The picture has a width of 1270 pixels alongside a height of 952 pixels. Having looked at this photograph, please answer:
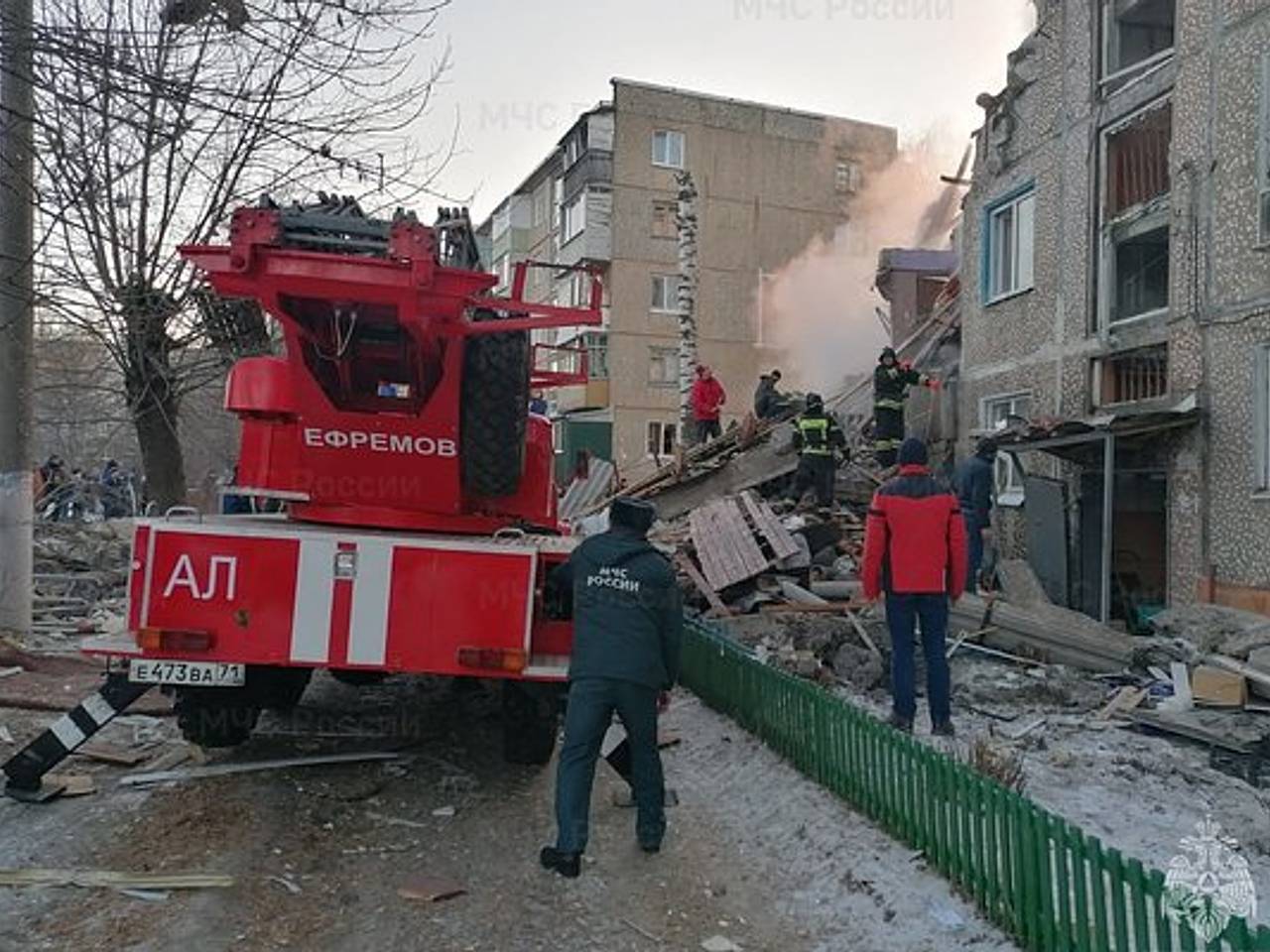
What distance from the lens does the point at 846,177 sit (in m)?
40.2

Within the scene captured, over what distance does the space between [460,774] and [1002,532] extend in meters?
9.84

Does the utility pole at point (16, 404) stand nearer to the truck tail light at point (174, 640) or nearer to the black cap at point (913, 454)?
the truck tail light at point (174, 640)

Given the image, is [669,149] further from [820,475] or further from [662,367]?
[820,475]

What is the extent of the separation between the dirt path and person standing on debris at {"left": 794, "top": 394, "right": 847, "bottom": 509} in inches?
297

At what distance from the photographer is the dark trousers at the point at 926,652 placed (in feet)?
22.2

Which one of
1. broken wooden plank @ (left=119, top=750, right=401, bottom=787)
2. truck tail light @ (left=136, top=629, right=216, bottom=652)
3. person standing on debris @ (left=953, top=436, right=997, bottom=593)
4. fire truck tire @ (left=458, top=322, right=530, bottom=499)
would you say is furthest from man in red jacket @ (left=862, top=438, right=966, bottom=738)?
person standing on debris @ (left=953, top=436, right=997, bottom=593)

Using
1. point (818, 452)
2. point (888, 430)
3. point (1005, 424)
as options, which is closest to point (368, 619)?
point (818, 452)

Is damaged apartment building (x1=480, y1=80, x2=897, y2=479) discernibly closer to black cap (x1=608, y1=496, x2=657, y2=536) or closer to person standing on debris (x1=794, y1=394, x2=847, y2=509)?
person standing on debris (x1=794, y1=394, x2=847, y2=509)

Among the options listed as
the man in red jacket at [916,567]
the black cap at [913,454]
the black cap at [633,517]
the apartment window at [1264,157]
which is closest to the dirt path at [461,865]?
the man in red jacket at [916,567]

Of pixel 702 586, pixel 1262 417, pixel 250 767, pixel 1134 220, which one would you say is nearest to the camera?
pixel 250 767

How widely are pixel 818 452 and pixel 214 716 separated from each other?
30.5 feet

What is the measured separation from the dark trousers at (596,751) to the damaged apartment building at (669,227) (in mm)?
28545

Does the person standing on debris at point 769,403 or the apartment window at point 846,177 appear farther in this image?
the apartment window at point 846,177

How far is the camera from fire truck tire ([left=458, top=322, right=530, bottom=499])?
5.90 meters
